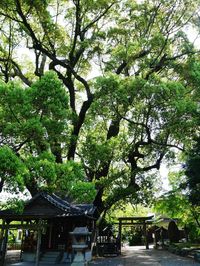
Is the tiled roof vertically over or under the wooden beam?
over

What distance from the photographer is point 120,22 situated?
17.2 m

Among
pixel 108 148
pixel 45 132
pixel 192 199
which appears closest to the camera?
pixel 45 132

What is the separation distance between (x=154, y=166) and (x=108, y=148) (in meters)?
4.66

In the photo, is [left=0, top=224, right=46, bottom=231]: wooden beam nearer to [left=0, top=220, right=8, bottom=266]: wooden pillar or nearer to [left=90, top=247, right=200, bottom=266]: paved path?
[left=0, top=220, right=8, bottom=266]: wooden pillar

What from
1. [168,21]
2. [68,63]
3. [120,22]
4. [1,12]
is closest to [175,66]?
[168,21]

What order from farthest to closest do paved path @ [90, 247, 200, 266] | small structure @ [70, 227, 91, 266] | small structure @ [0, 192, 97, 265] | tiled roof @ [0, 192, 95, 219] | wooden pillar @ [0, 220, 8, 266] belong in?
tiled roof @ [0, 192, 95, 219] < small structure @ [0, 192, 97, 265] < paved path @ [90, 247, 200, 266] < wooden pillar @ [0, 220, 8, 266] < small structure @ [70, 227, 91, 266]

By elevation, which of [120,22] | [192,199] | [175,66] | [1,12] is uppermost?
[120,22]

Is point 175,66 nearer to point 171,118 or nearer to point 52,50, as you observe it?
point 171,118

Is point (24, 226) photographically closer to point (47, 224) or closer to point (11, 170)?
point (47, 224)

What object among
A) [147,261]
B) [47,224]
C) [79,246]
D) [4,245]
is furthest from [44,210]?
[147,261]

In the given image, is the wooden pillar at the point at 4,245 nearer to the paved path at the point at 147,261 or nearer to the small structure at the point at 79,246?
the small structure at the point at 79,246

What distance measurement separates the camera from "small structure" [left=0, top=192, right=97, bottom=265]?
44.6 feet

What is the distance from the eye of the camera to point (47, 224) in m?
15.1

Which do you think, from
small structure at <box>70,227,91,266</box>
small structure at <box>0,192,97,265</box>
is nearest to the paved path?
small structure at <box>0,192,97,265</box>
